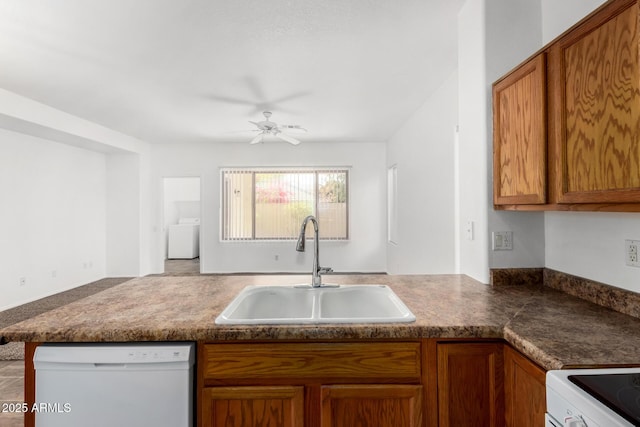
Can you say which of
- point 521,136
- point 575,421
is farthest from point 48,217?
point 575,421

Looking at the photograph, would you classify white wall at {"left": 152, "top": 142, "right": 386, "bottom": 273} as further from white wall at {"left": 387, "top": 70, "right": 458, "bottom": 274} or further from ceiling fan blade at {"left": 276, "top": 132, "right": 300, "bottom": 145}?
ceiling fan blade at {"left": 276, "top": 132, "right": 300, "bottom": 145}

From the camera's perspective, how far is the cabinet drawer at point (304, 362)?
118 cm

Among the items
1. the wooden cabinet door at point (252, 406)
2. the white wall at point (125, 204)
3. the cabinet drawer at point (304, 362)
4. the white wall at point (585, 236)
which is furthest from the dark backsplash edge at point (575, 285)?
the white wall at point (125, 204)

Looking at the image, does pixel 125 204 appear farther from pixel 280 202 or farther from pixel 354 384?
pixel 354 384

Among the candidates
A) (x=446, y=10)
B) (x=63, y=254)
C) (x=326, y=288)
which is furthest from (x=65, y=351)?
(x=63, y=254)

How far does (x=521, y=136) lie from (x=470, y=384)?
1150 mm

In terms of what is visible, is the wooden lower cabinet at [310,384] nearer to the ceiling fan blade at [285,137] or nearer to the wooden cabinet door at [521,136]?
the wooden cabinet door at [521,136]

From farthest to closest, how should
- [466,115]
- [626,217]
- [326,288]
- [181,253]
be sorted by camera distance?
1. [181,253]
2. [466,115]
3. [326,288]
4. [626,217]

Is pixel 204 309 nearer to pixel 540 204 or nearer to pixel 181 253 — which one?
pixel 540 204

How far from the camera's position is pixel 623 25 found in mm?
1043

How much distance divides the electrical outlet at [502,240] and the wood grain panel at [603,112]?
544mm

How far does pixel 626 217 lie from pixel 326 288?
140cm

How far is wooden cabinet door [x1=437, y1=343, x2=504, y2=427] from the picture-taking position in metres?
1.19

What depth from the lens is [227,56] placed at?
2.74 m
